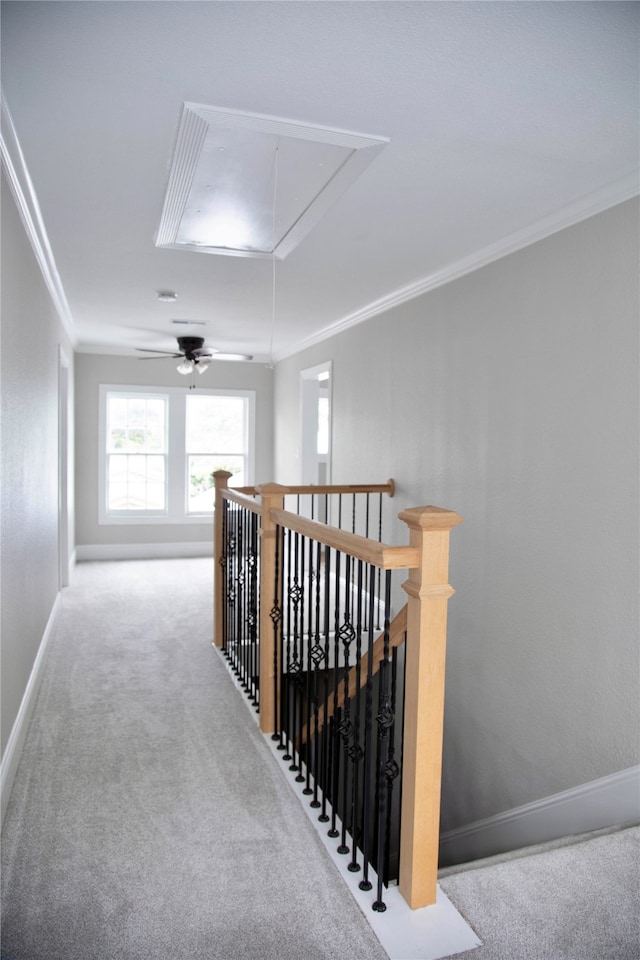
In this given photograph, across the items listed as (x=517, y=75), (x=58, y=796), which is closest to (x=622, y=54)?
(x=517, y=75)

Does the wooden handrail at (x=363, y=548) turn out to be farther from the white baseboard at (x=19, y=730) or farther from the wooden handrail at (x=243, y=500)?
the white baseboard at (x=19, y=730)

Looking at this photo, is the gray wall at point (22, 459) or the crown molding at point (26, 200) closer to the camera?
the crown molding at point (26, 200)

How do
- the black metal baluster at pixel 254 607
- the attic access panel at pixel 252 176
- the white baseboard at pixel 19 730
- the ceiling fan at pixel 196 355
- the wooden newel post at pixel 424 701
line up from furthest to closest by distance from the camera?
1. the ceiling fan at pixel 196 355
2. the black metal baluster at pixel 254 607
3. the white baseboard at pixel 19 730
4. the attic access panel at pixel 252 176
5. the wooden newel post at pixel 424 701

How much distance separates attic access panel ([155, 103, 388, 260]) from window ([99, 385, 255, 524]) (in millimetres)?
Answer: 4466

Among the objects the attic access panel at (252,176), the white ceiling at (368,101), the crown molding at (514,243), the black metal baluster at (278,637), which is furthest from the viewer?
the black metal baluster at (278,637)

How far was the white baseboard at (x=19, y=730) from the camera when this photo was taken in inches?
93.6

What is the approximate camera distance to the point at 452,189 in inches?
111

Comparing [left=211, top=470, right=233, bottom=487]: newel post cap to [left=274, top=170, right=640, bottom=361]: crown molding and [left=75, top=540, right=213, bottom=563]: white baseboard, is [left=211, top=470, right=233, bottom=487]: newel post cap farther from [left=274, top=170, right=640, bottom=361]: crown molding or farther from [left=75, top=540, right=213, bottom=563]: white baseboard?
[left=75, top=540, right=213, bottom=563]: white baseboard

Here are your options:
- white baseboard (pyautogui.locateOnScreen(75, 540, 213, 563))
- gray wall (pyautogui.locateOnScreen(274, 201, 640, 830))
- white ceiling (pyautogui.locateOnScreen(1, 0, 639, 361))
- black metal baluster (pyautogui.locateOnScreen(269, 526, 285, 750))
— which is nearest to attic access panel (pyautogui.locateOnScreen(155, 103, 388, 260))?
white ceiling (pyautogui.locateOnScreen(1, 0, 639, 361))

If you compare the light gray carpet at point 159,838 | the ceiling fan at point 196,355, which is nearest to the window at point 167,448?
the ceiling fan at point 196,355

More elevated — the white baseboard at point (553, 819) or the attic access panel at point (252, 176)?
the attic access panel at point (252, 176)

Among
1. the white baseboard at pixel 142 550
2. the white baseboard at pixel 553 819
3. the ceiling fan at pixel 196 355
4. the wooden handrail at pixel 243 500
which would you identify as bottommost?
the white baseboard at pixel 553 819

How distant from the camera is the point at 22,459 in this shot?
9.63 ft

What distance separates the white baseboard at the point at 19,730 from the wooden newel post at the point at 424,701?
58.5 inches
